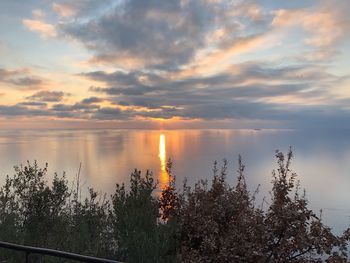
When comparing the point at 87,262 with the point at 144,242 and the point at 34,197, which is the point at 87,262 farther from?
the point at 34,197

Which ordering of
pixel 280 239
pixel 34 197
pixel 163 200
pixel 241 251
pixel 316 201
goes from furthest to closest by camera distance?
pixel 316 201 < pixel 34 197 < pixel 163 200 < pixel 280 239 < pixel 241 251

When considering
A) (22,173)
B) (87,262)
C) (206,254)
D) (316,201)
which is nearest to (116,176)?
(316,201)

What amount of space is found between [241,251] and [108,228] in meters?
3.62

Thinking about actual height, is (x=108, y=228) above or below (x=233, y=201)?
below

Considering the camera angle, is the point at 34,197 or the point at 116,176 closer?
the point at 34,197

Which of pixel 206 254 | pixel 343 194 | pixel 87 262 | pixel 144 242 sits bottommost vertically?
pixel 343 194

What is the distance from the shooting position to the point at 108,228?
406 inches

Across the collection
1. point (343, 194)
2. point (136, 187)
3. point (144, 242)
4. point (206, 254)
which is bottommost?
point (343, 194)

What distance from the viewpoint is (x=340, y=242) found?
366 inches

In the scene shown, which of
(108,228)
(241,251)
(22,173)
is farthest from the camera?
(22,173)

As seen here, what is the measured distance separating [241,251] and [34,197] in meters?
6.95

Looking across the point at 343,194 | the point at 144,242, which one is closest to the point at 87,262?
the point at 144,242

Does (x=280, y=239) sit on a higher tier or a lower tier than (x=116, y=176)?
higher

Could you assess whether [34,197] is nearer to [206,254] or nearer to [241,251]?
[206,254]
